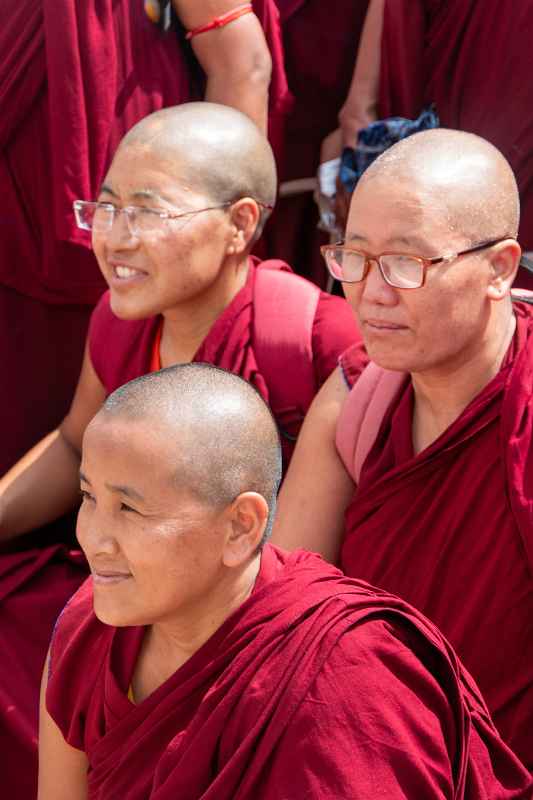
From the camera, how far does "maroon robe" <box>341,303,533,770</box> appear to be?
8.52 feet

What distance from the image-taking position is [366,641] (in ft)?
6.81

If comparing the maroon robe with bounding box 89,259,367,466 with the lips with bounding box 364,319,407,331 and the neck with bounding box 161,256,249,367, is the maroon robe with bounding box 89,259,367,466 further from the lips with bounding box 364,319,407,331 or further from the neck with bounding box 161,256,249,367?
the lips with bounding box 364,319,407,331

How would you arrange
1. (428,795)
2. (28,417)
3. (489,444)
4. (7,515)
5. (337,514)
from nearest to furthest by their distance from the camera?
(428,795) < (489,444) < (337,514) < (7,515) < (28,417)

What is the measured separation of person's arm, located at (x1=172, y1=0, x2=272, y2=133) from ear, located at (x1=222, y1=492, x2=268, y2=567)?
6.49 feet

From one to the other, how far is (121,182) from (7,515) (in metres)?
1.02

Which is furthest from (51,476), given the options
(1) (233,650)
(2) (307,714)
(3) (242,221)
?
(2) (307,714)

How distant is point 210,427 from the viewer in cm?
218

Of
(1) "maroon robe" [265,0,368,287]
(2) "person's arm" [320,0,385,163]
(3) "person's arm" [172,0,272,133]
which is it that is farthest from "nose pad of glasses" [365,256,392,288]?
(1) "maroon robe" [265,0,368,287]

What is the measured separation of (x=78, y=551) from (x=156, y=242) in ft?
3.00

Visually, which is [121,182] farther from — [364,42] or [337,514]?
[364,42]

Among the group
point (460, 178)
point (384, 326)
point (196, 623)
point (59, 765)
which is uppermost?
point (460, 178)

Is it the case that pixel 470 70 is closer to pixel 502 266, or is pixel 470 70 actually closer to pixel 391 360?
pixel 502 266

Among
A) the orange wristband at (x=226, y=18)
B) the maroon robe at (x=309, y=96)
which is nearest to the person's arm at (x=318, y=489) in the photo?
the orange wristband at (x=226, y=18)

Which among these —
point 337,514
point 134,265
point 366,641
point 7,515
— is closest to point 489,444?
point 337,514
